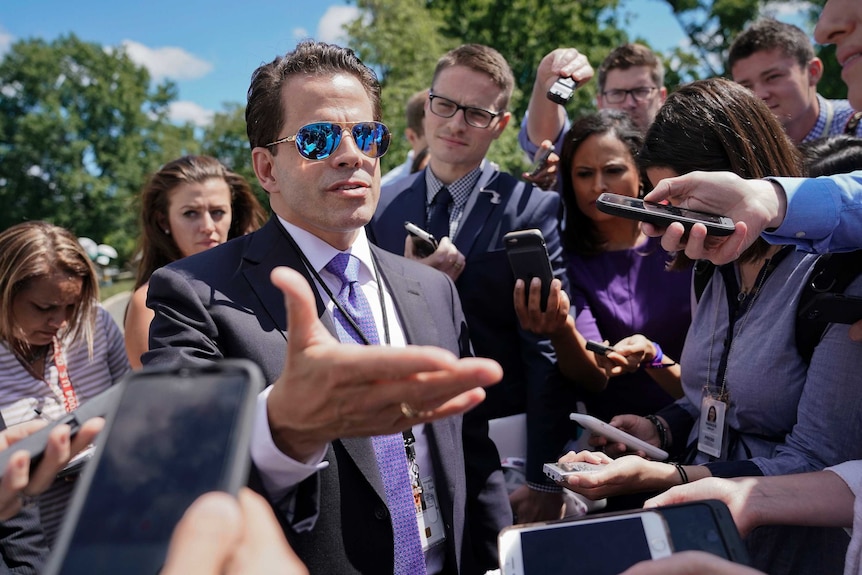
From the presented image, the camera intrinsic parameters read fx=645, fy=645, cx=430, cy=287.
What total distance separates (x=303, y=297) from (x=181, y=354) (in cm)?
80

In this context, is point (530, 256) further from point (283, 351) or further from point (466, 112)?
point (283, 351)

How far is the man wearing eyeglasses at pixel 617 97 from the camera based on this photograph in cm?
445

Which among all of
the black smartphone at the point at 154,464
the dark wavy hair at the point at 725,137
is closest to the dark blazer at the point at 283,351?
the black smartphone at the point at 154,464

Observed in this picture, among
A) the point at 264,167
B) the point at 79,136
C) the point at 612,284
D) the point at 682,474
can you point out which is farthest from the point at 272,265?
the point at 79,136

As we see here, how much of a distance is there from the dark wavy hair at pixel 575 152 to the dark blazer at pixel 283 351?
68.7 inches

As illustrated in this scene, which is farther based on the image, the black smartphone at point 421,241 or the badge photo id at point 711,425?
the black smartphone at point 421,241

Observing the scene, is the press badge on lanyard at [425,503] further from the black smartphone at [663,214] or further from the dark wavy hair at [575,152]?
the dark wavy hair at [575,152]

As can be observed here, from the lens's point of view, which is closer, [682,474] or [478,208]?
[682,474]

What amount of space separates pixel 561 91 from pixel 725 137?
1.59 metres

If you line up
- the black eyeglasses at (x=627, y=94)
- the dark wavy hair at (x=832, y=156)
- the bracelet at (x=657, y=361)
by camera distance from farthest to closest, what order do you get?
1. the black eyeglasses at (x=627, y=94)
2. the bracelet at (x=657, y=361)
3. the dark wavy hair at (x=832, y=156)

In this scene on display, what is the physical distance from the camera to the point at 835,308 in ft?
6.38

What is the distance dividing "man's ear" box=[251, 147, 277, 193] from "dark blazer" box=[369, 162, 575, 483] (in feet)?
4.77

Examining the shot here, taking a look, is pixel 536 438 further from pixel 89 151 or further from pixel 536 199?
pixel 89 151

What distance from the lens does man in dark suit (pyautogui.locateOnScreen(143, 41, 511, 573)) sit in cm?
189
